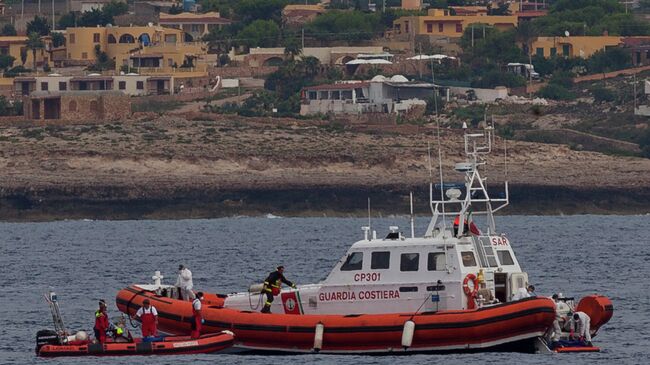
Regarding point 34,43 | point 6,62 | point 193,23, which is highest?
point 193,23

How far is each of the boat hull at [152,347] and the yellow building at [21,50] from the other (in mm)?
123010

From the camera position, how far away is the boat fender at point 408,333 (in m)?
43.6

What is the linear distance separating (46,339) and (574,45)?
407ft

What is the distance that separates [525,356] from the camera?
4422 centimetres

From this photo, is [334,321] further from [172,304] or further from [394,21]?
[394,21]

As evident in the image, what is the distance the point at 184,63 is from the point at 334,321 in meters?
119

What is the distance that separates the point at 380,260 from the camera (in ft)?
149

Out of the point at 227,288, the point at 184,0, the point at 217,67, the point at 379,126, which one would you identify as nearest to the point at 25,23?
the point at 184,0

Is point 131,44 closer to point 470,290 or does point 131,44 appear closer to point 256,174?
point 256,174

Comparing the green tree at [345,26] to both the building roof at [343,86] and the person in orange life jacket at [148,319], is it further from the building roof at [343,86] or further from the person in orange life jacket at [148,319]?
the person in orange life jacket at [148,319]

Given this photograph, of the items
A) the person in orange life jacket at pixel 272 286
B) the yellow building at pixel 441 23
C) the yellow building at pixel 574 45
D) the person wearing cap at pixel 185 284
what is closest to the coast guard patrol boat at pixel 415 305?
the person in orange life jacket at pixel 272 286

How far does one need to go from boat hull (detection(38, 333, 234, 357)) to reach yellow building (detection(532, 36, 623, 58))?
123 m

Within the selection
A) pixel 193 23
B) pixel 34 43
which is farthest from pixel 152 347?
pixel 193 23

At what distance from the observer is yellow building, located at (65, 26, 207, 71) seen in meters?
162
